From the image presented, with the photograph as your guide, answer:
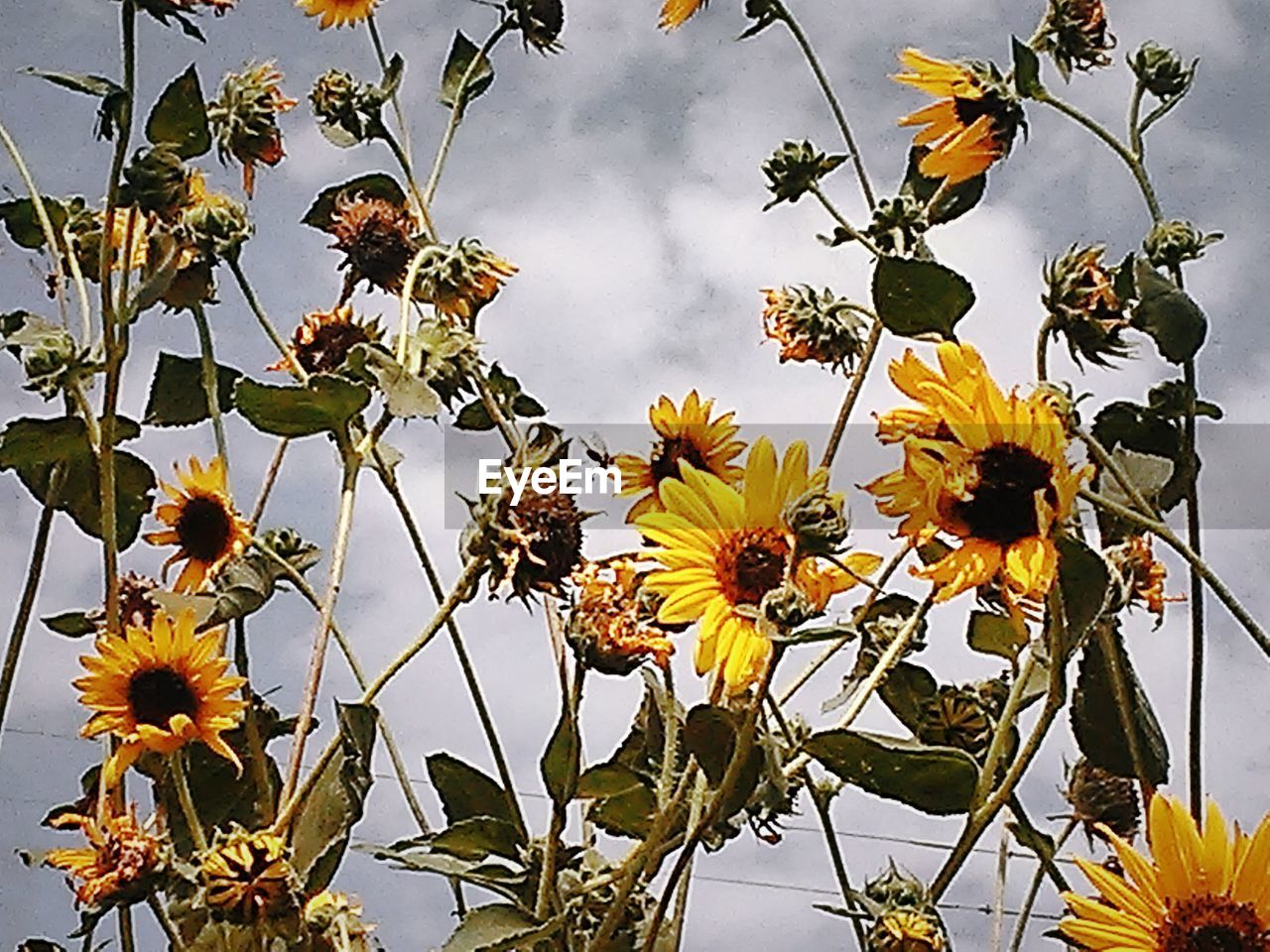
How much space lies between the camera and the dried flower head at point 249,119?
70cm

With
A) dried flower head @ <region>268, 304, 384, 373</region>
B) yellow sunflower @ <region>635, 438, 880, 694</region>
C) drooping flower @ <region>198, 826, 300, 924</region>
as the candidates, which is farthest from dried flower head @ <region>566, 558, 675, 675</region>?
dried flower head @ <region>268, 304, 384, 373</region>

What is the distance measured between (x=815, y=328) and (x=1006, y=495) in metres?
0.24

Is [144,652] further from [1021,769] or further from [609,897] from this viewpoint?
[1021,769]

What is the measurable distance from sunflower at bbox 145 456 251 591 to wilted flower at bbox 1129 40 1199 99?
0.39m

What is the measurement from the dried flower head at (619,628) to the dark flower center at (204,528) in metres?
0.20

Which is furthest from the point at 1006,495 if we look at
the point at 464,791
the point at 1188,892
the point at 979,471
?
the point at 464,791

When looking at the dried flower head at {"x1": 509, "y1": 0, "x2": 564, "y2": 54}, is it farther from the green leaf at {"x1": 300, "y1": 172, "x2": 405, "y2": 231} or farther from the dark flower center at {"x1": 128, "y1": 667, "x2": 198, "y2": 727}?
the dark flower center at {"x1": 128, "y1": 667, "x2": 198, "y2": 727}

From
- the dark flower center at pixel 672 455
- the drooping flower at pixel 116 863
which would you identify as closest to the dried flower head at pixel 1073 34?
the dark flower center at pixel 672 455

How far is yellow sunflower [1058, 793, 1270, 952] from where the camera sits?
42 centimetres

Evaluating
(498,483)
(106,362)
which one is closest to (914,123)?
(498,483)

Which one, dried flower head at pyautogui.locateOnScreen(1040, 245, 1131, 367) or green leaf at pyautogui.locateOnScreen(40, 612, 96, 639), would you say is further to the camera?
green leaf at pyautogui.locateOnScreen(40, 612, 96, 639)

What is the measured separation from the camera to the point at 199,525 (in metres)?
0.65

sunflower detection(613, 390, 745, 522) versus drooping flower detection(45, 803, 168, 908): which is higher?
sunflower detection(613, 390, 745, 522)

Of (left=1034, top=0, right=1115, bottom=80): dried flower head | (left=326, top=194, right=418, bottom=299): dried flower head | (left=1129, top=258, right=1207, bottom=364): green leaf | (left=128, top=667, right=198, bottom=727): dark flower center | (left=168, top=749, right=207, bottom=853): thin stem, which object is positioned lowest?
(left=168, top=749, right=207, bottom=853): thin stem
